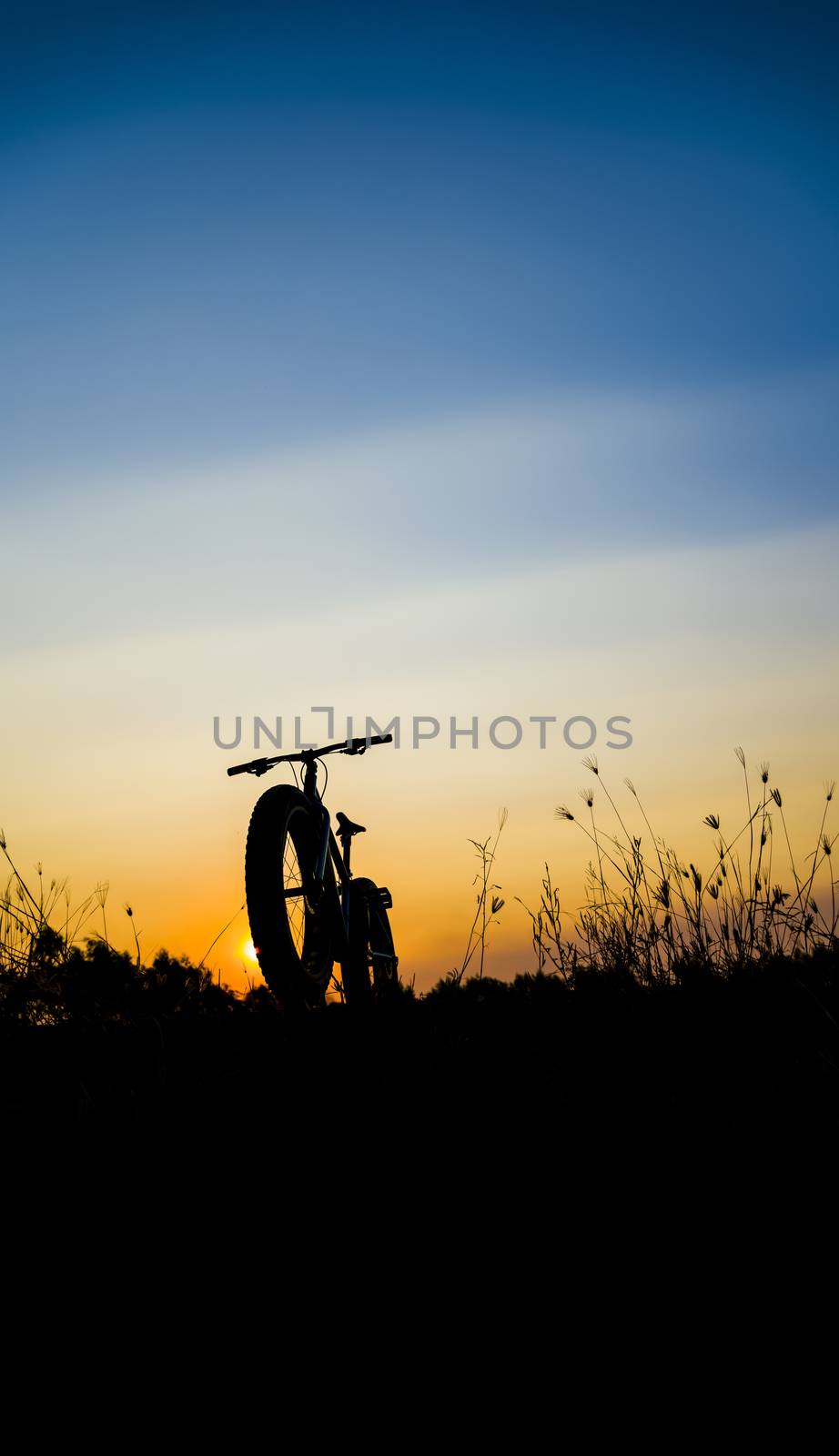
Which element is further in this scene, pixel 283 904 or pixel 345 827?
pixel 345 827

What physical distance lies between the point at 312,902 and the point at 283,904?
0.59m

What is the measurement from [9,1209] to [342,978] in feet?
13.7

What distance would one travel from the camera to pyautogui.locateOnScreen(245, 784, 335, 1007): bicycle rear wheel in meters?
5.12

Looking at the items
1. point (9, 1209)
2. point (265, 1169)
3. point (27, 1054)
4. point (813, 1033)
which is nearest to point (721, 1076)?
point (813, 1033)

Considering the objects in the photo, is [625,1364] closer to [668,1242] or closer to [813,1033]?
[668,1242]

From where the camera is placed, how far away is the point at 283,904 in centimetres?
525

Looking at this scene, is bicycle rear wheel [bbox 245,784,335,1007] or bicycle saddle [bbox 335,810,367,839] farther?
bicycle saddle [bbox 335,810,367,839]

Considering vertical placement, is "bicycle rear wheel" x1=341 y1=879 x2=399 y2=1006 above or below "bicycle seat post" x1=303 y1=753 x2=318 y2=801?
below

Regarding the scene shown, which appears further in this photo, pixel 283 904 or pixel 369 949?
pixel 369 949

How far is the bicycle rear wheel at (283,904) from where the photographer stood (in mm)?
5125

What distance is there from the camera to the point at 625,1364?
1.64 m

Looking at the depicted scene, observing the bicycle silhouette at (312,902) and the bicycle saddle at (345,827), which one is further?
the bicycle saddle at (345,827)

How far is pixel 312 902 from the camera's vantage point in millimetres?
5824

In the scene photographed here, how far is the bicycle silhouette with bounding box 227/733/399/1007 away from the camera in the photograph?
516 cm
